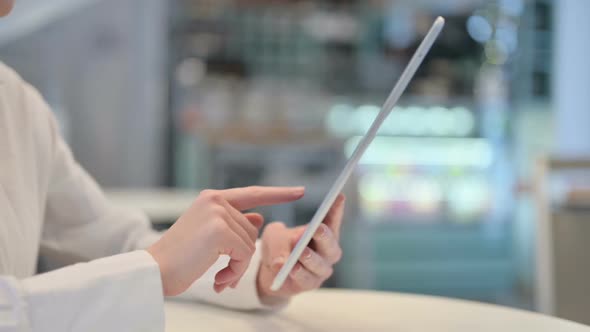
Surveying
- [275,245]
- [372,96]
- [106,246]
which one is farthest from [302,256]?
[372,96]

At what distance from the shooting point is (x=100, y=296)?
509 mm

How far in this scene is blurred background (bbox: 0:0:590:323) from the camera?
13.2 ft

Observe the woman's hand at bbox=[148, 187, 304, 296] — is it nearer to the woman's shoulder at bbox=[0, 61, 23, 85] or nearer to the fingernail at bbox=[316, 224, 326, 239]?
Result: the fingernail at bbox=[316, 224, 326, 239]

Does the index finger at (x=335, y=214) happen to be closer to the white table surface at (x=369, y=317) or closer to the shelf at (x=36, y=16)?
the white table surface at (x=369, y=317)

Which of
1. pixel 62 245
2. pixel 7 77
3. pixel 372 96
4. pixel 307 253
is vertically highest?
pixel 7 77

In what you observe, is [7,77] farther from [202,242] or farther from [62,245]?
[202,242]

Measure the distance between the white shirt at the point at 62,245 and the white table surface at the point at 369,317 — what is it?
3 centimetres

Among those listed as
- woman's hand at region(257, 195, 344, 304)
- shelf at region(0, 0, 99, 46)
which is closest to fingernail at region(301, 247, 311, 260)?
woman's hand at region(257, 195, 344, 304)

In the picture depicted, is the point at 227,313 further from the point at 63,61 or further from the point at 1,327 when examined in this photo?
the point at 63,61

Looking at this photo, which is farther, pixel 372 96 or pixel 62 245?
pixel 372 96

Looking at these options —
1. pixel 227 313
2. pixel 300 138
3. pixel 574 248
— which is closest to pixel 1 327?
pixel 227 313

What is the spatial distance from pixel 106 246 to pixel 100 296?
0.35 meters

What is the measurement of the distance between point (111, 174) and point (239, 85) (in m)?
1.11

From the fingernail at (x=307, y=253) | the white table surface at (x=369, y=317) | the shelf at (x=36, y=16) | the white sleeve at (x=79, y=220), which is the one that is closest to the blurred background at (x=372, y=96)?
the shelf at (x=36, y=16)
